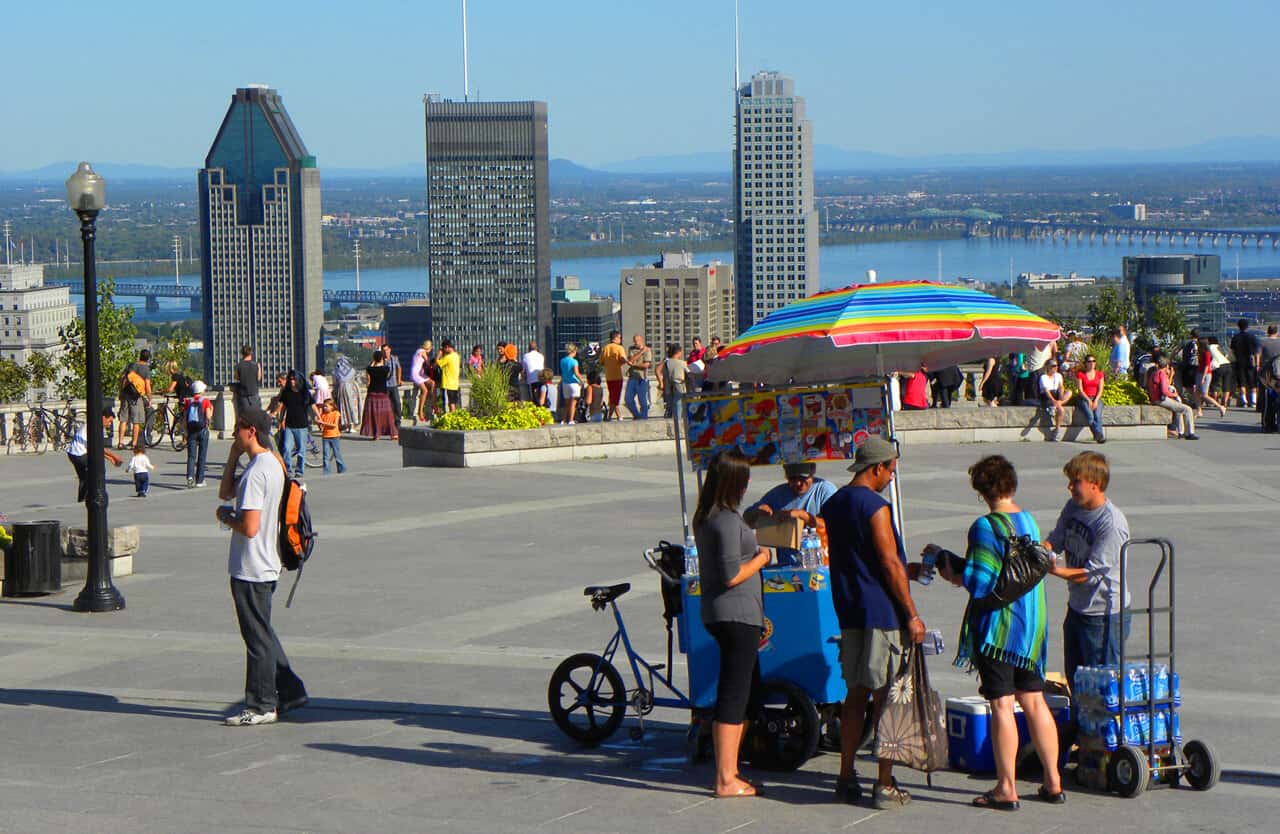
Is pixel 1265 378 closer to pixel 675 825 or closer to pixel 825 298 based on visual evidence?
pixel 825 298

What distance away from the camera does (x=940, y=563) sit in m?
7.57

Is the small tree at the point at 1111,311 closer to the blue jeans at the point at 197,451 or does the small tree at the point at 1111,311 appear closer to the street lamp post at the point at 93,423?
the blue jeans at the point at 197,451

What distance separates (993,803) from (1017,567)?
41.0 inches

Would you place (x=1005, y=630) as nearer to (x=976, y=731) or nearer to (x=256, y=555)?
(x=976, y=731)

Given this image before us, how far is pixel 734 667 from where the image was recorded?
7691 millimetres

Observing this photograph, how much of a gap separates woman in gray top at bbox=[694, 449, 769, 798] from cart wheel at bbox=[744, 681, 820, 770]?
0.46 metres

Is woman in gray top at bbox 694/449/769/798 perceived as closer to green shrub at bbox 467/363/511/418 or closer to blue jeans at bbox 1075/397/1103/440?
green shrub at bbox 467/363/511/418

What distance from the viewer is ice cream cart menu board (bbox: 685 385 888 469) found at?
907 cm

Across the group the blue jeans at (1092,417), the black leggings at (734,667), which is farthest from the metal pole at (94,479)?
the blue jeans at (1092,417)

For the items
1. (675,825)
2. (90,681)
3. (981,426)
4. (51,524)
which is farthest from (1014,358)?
(675,825)

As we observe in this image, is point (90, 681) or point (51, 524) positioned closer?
point (90, 681)

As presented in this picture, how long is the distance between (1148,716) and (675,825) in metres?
2.17

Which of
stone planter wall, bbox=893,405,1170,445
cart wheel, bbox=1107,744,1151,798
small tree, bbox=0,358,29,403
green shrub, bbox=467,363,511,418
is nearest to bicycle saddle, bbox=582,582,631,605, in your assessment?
cart wheel, bbox=1107,744,1151,798

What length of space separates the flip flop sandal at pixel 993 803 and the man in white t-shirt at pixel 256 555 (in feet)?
12.8
